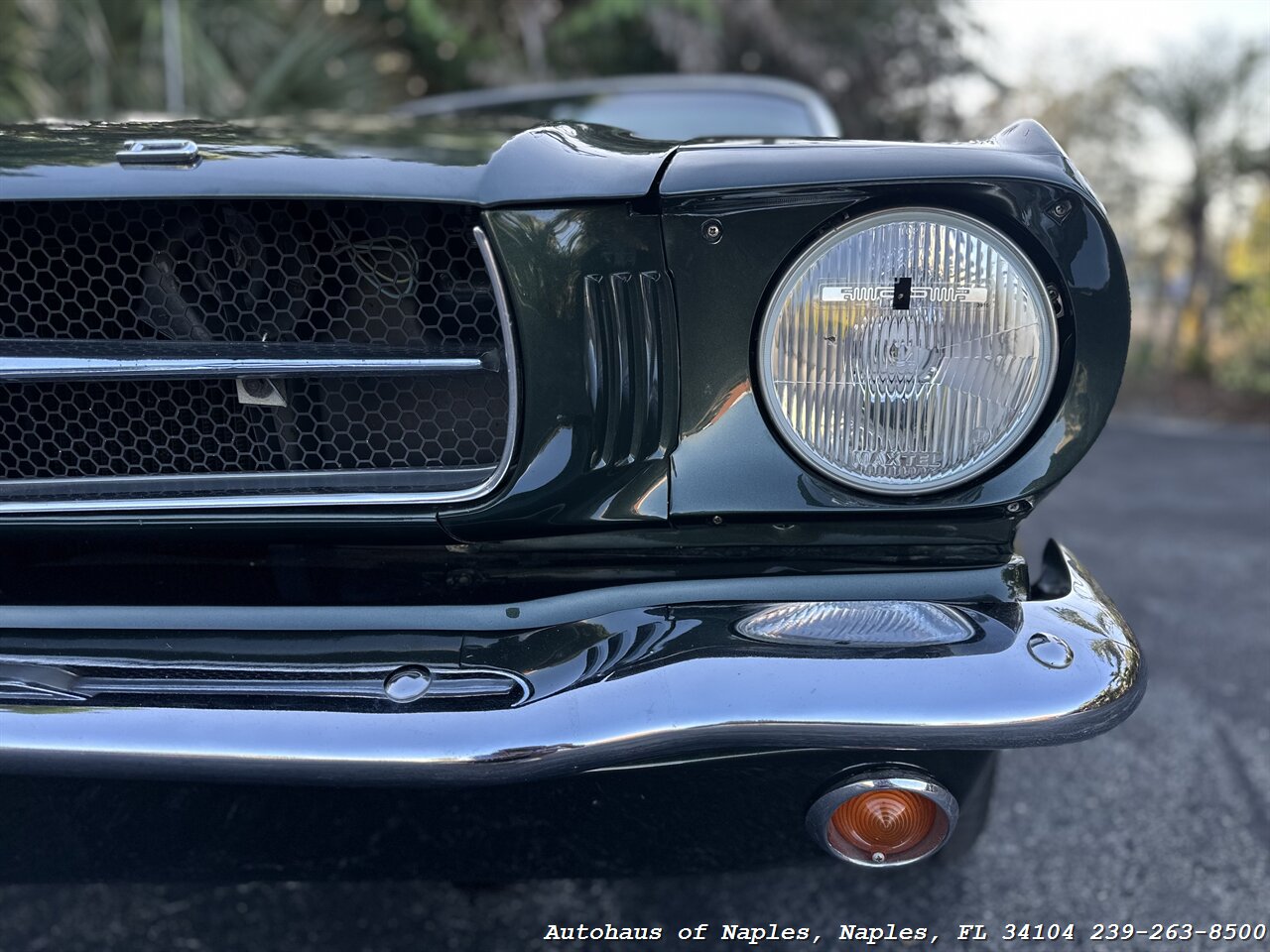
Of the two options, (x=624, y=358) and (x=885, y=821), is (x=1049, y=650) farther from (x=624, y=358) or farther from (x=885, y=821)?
(x=624, y=358)

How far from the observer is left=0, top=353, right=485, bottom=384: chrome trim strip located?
114 centimetres

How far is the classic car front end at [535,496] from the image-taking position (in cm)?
103

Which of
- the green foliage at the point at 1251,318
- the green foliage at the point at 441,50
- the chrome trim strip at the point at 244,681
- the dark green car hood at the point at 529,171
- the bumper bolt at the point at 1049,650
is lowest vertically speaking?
the green foliage at the point at 1251,318

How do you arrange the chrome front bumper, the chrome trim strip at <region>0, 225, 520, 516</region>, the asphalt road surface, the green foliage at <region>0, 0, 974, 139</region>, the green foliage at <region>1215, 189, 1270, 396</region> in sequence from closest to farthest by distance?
the chrome front bumper, the chrome trim strip at <region>0, 225, 520, 516</region>, the asphalt road surface, the green foliage at <region>0, 0, 974, 139</region>, the green foliage at <region>1215, 189, 1270, 396</region>

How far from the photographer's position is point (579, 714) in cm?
102

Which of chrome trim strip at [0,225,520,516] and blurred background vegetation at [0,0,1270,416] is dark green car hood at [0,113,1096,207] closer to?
chrome trim strip at [0,225,520,516]

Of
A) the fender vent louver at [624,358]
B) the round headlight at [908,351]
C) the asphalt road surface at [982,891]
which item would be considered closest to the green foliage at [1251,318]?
the asphalt road surface at [982,891]

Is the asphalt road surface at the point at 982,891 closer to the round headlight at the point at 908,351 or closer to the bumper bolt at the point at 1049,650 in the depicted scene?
the bumper bolt at the point at 1049,650

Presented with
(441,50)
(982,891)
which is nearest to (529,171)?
(982,891)

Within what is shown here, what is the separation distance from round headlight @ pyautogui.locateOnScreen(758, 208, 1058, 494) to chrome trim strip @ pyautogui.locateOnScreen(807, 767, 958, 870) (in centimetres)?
35

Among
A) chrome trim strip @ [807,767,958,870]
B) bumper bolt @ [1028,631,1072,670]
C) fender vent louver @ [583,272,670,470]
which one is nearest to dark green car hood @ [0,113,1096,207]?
fender vent louver @ [583,272,670,470]

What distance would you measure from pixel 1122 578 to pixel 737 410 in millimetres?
2874

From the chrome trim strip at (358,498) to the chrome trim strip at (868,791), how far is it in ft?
1.80

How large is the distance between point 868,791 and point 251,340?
3.10 ft
